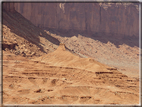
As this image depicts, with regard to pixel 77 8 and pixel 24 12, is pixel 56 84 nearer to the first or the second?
pixel 24 12

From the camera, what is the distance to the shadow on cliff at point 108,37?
123787mm

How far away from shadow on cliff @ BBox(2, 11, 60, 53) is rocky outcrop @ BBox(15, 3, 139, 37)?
732 inches

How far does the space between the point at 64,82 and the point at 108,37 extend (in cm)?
8416

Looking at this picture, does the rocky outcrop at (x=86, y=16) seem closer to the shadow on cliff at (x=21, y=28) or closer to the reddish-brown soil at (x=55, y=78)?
the shadow on cliff at (x=21, y=28)

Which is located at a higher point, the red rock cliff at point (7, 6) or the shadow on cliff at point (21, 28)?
the red rock cliff at point (7, 6)

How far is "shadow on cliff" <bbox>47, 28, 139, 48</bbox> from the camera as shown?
→ 124 m

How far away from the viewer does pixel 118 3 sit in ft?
477

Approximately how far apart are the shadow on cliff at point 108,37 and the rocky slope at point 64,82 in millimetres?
56995

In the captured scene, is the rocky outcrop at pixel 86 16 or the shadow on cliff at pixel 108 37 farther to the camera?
the shadow on cliff at pixel 108 37

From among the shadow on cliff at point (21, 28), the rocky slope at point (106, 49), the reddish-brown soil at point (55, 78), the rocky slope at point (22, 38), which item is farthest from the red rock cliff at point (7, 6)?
the rocky slope at point (106, 49)

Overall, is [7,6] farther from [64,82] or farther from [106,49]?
[106,49]

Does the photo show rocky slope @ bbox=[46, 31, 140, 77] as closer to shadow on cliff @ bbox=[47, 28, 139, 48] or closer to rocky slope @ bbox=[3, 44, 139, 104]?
shadow on cliff @ bbox=[47, 28, 139, 48]

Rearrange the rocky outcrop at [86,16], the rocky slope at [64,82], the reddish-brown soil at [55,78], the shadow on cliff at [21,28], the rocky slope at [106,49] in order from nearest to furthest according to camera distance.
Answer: the rocky slope at [64,82] → the reddish-brown soil at [55,78] → the shadow on cliff at [21,28] → the rocky slope at [106,49] → the rocky outcrop at [86,16]

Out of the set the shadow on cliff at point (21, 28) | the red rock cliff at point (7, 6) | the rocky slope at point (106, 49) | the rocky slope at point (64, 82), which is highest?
the red rock cliff at point (7, 6)
